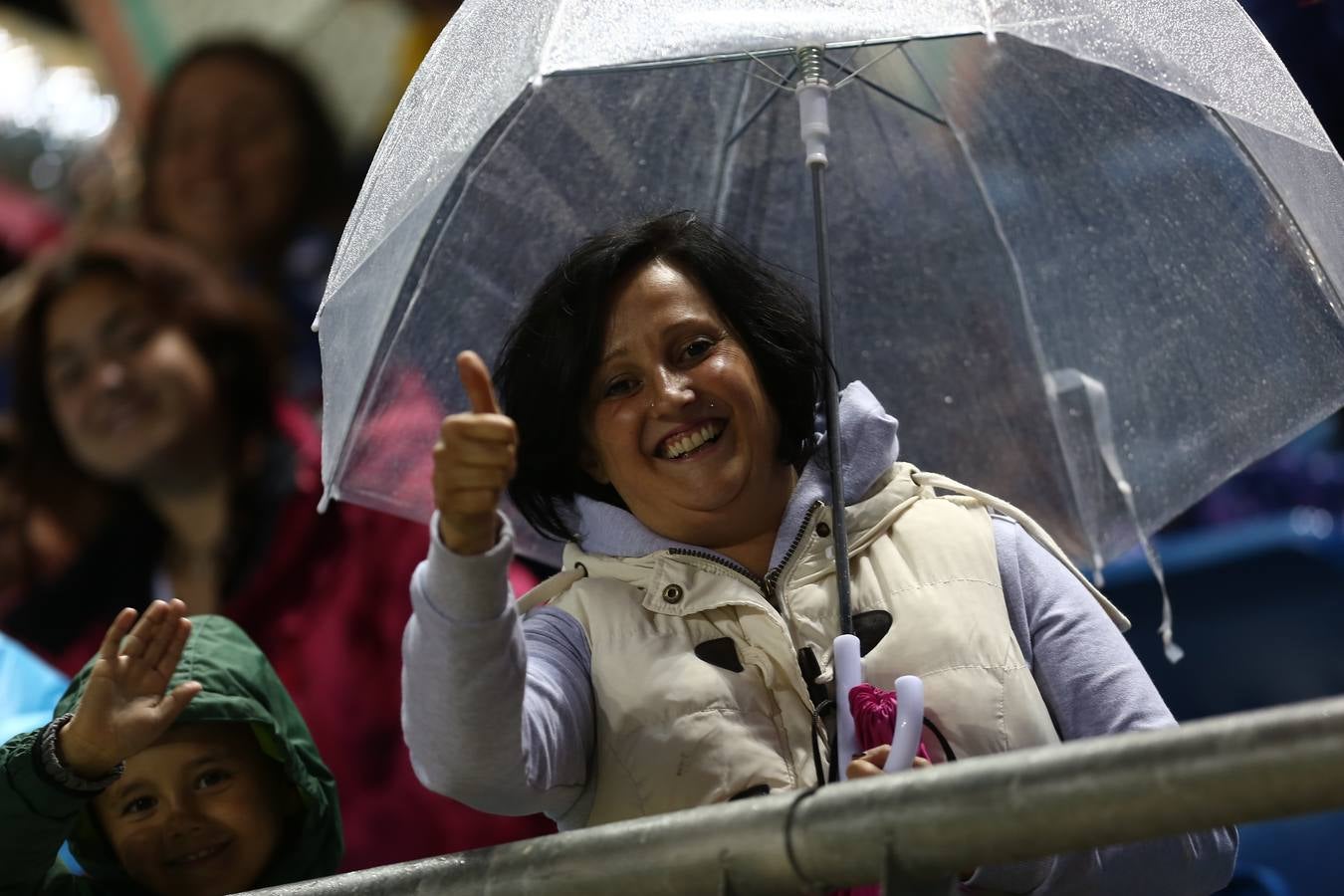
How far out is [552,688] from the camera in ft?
6.07

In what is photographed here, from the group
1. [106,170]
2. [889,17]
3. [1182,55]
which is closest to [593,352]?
[889,17]

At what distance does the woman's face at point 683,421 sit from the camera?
194cm

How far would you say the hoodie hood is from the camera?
1.98 m

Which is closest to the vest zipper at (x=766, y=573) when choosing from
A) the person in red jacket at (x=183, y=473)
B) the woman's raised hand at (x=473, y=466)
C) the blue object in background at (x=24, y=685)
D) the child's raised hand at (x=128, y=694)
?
the woman's raised hand at (x=473, y=466)

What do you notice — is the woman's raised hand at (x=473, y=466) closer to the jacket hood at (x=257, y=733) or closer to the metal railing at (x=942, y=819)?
the metal railing at (x=942, y=819)

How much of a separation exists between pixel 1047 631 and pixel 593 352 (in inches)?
21.5

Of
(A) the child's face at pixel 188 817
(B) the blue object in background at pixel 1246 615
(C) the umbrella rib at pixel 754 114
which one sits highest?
(C) the umbrella rib at pixel 754 114

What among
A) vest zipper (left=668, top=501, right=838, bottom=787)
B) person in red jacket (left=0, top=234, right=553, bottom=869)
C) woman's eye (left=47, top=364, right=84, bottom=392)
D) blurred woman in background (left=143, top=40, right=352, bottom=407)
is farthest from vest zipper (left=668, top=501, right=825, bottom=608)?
blurred woman in background (left=143, top=40, right=352, bottom=407)

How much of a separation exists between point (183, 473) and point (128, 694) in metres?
1.91

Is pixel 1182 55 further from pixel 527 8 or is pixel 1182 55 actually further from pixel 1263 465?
pixel 1263 465

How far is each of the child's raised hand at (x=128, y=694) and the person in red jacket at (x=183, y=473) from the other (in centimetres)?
145

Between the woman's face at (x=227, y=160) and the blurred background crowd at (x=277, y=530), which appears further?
the woman's face at (x=227, y=160)

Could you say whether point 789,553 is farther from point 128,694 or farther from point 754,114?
point 128,694

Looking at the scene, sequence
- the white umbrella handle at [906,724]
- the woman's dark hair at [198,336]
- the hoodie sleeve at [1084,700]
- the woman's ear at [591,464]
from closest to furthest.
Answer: the white umbrella handle at [906,724] → the hoodie sleeve at [1084,700] → the woman's ear at [591,464] → the woman's dark hair at [198,336]
